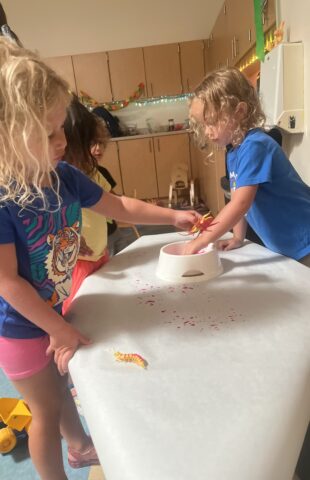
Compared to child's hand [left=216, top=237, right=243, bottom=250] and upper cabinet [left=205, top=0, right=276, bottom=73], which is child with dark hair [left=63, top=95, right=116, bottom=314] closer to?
child's hand [left=216, top=237, right=243, bottom=250]

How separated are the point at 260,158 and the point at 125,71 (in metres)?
4.08

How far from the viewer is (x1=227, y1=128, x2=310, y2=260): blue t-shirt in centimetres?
105

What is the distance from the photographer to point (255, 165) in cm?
101

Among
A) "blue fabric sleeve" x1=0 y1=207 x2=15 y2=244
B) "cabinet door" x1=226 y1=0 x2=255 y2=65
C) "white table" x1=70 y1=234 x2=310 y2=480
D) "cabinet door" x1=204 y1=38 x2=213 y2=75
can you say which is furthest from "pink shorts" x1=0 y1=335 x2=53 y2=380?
"cabinet door" x1=204 y1=38 x2=213 y2=75

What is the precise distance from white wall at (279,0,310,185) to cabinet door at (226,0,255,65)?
640 millimetres

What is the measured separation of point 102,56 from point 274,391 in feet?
15.7

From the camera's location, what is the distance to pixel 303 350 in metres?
0.54

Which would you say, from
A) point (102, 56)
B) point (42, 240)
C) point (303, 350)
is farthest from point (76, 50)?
point (303, 350)

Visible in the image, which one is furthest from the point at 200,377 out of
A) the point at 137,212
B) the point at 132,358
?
the point at 137,212

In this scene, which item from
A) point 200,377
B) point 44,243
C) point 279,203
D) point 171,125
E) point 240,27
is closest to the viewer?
point 200,377

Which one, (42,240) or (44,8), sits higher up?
(44,8)

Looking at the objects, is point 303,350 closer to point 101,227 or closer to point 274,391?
point 274,391

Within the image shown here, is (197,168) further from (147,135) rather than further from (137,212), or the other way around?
(137,212)

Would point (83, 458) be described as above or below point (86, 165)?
below
